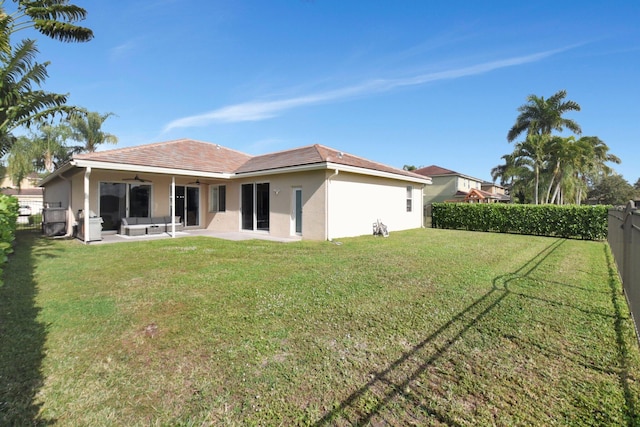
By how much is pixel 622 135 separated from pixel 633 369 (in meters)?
39.0

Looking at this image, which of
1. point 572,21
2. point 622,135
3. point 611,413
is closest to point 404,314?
point 611,413

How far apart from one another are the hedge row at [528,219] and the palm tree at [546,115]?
18.8m

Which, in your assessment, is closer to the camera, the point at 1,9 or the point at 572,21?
the point at 1,9

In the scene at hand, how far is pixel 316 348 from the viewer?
347cm

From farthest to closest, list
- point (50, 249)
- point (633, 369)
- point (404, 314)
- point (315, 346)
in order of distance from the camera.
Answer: point (50, 249) → point (404, 314) → point (315, 346) → point (633, 369)

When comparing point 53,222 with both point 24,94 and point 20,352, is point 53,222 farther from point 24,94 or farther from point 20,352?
point 20,352

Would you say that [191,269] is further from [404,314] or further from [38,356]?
[404,314]

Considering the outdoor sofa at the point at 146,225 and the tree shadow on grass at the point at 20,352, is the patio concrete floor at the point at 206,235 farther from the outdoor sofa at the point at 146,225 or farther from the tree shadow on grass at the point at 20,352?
the tree shadow on grass at the point at 20,352

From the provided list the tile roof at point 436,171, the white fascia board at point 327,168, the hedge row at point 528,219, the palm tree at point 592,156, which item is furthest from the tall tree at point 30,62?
the palm tree at point 592,156

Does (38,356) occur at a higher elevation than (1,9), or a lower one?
lower

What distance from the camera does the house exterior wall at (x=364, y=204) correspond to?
12516 millimetres

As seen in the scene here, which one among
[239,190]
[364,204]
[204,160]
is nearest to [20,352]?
[364,204]

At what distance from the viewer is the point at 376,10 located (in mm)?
12211

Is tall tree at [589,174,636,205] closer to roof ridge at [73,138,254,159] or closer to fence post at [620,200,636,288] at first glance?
fence post at [620,200,636,288]
